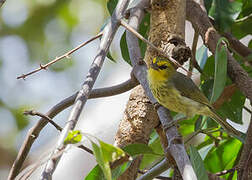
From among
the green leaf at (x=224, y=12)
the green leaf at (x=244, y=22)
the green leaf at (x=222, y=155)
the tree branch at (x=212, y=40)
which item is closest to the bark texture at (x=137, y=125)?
the tree branch at (x=212, y=40)

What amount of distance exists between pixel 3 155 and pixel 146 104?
2.89 m

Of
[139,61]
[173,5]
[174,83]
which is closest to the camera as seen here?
[139,61]

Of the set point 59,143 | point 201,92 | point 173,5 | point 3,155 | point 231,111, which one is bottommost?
point 3,155

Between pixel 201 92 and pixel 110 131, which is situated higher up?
pixel 201 92

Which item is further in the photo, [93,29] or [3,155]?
[93,29]

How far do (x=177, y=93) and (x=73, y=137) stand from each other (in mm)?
1502

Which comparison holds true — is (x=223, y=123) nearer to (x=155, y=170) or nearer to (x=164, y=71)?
(x=164, y=71)

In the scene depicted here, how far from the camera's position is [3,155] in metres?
4.21

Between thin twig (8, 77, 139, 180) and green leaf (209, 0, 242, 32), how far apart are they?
0.52 m

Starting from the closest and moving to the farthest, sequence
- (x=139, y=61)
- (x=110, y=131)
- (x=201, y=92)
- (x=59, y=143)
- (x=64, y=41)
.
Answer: (x=59, y=143), (x=139, y=61), (x=201, y=92), (x=110, y=131), (x=64, y=41)

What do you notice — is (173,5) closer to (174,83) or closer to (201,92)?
(201,92)

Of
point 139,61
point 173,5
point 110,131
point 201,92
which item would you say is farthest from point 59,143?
point 110,131

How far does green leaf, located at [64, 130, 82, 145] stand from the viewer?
811 millimetres

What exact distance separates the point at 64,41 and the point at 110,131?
1.54 m
